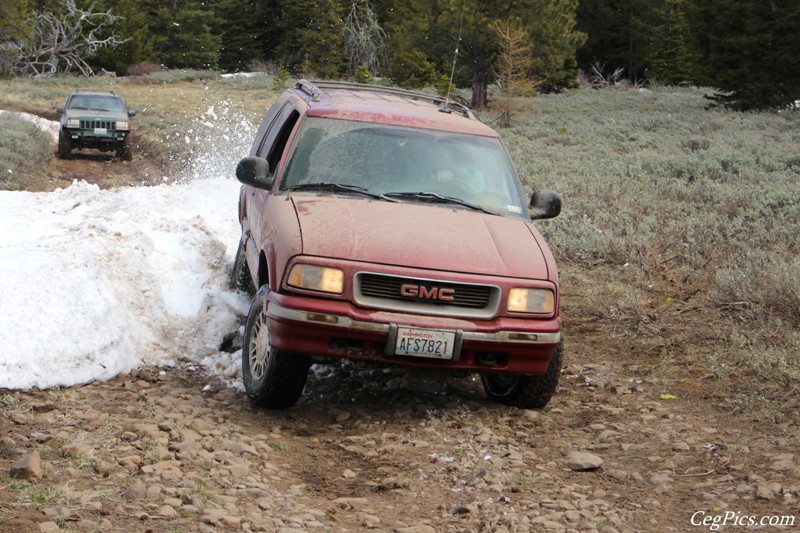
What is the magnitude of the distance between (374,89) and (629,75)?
183ft

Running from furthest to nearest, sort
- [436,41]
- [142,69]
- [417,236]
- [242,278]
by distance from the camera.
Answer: [142,69] → [436,41] → [242,278] → [417,236]

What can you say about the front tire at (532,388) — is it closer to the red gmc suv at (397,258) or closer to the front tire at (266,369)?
the red gmc suv at (397,258)

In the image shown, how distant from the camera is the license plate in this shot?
5.58 m

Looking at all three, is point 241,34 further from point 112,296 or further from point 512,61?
point 112,296

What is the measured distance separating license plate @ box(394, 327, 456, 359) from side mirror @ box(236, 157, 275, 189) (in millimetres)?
1732

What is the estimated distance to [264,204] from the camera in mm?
6727

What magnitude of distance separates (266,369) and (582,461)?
6.35 ft

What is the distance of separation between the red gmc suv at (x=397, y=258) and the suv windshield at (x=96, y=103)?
17174mm

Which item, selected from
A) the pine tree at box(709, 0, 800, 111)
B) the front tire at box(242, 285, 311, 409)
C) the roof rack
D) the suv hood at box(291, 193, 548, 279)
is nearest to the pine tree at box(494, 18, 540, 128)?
the pine tree at box(709, 0, 800, 111)

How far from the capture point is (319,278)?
18.5 ft

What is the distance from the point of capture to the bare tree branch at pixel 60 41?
48.9 m

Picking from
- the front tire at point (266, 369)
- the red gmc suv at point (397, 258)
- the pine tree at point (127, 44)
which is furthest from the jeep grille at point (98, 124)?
the pine tree at point (127, 44)

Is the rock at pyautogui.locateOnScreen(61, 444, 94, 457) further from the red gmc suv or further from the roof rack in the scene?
the roof rack
